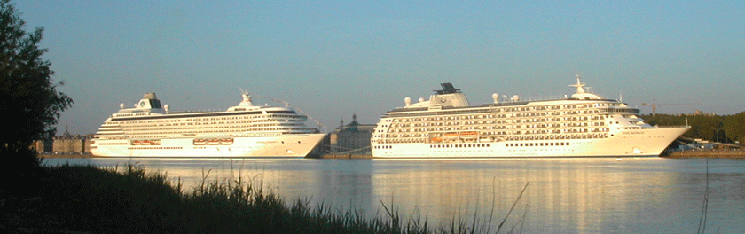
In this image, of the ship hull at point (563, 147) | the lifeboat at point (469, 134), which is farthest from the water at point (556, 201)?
the lifeboat at point (469, 134)

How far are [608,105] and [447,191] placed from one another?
48.5 metres

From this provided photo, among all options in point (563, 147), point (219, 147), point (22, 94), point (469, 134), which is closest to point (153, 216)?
point (22, 94)

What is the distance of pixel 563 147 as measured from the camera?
73.5 metres

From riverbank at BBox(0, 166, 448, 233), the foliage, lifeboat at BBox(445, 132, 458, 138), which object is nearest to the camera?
riverbank at BBox(0, 166, 448, 233)

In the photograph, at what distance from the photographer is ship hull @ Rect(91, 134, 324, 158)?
86.1m

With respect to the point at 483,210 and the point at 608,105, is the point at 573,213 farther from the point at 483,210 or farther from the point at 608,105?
the point at 608,105

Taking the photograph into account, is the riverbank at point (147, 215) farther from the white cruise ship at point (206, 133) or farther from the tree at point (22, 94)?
the white cruise ship at point (206, 133)

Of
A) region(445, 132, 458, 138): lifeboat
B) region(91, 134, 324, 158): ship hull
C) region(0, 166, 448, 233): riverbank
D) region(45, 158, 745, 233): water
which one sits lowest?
region(45, 158, 745, 233): water

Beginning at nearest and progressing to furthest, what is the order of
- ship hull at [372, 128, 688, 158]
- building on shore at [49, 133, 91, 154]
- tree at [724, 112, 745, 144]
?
1. ship hull at [372, 128, 688, 158]
2. tree at [724, 112, 745, 144]
3. building on shore at [49, 133, 91, 154]

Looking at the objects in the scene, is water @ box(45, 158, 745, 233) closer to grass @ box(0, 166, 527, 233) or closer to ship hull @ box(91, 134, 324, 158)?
grass @ box(0, 166, 527, 233)

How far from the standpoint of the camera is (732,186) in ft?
96.2

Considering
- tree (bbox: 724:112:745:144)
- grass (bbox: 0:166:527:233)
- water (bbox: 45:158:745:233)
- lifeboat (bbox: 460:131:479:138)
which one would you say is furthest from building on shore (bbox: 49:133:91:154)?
grass (bbox: 0:166:527:233)

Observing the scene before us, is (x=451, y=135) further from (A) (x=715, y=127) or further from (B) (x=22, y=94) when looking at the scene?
(B) (x=22, y=94)

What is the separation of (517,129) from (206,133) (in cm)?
3968
